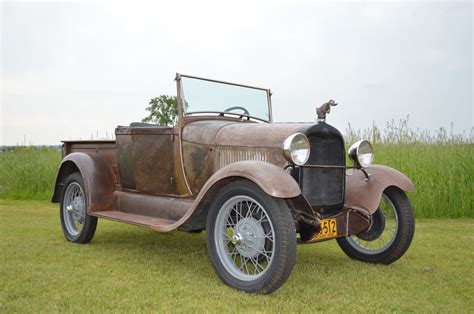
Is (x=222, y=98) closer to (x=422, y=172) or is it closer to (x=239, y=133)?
(x=239, y=133)

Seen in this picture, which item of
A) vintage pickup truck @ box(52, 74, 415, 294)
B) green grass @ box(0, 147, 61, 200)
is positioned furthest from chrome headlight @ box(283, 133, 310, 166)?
green grass @ box(0, 147, 61, 200)

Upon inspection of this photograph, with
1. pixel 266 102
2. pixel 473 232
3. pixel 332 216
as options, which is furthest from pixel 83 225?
pixel 473 232

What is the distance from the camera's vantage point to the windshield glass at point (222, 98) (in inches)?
185

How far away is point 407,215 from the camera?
4.18 m

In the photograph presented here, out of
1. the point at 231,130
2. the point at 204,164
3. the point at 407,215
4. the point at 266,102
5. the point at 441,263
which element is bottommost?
the point at 441,263

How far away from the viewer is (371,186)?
4141mm

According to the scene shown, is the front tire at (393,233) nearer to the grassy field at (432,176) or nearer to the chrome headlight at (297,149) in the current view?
the chrome headlight at (297,149)

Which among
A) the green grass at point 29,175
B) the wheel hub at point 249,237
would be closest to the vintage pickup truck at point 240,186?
the wheel hub at point 249,237

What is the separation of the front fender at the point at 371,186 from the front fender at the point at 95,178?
250 centimetres

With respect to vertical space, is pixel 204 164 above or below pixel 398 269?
above

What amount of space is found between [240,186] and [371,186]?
131 centimetres

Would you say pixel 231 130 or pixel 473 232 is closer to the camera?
pixel 231 130

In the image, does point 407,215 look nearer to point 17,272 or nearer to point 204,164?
point 204,164

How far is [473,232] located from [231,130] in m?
3.80
